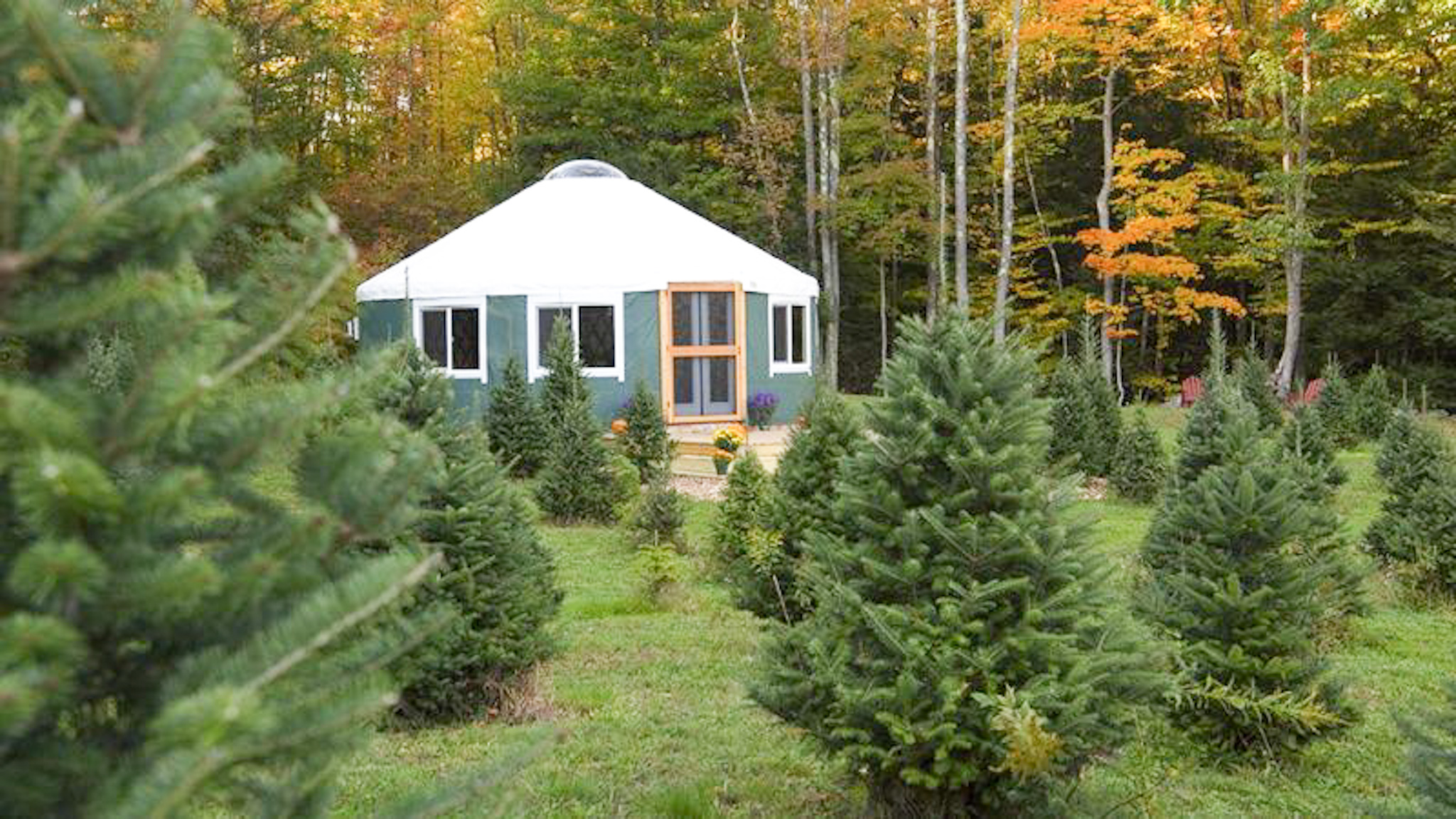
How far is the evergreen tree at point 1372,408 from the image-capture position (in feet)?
62.8

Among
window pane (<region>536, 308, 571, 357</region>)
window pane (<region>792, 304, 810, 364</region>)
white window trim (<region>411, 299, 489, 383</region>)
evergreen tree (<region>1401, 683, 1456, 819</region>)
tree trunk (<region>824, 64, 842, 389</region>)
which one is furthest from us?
tree trunk (<region>824, 64, 842, 389</region>)

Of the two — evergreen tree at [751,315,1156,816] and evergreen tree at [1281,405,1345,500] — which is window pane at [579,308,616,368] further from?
evergreen tree at [751,315,1156,816]

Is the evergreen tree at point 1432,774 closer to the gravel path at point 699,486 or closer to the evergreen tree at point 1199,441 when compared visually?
the evergreen tree at point 1199,441

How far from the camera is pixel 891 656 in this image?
3.86 metres

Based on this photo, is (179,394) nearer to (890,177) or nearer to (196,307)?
(196,307)

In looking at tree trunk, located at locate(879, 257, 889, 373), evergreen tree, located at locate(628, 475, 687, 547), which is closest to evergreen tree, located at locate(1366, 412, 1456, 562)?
evergreen tree, located at locate(628, 475, 687, 547)

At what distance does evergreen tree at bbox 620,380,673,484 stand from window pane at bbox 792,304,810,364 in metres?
5.12

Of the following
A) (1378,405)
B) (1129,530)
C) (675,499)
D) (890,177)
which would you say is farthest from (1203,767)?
(890,177)

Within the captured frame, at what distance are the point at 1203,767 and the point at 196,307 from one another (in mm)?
4876

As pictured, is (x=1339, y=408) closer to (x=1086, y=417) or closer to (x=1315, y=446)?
(x=1086, y=417)

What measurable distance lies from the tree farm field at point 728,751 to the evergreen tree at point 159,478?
1.74m

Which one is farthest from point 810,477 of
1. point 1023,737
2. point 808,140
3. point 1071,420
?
point 808,140

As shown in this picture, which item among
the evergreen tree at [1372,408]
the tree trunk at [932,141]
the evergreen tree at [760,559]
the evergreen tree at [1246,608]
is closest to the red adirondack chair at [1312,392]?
the evergreen tree at [1372,408]

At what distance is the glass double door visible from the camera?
61.6ft
